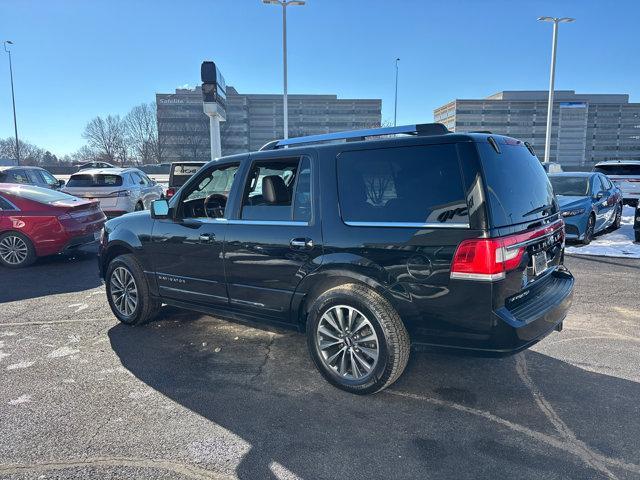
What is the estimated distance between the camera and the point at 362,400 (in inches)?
131

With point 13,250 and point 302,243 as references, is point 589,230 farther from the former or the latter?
point 13,250

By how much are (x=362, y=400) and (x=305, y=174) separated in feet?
5.88

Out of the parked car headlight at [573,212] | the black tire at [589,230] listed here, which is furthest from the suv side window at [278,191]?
the black tire at [589,230]

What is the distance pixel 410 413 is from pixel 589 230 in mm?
8295

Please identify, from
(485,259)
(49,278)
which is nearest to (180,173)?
(49,278)

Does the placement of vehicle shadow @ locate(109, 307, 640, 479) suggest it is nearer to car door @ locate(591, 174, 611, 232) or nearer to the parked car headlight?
the parked car headlight

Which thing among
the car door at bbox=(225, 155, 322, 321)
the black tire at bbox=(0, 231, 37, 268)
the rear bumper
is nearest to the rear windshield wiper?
the rear bumper

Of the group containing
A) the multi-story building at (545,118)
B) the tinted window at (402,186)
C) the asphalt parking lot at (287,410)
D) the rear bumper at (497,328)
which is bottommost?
the asphalt parking lot at (287,410)

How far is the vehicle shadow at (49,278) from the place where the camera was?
650 cm

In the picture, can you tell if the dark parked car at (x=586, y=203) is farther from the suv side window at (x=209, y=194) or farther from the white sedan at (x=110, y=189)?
the white sedan at (x=110, y=189)

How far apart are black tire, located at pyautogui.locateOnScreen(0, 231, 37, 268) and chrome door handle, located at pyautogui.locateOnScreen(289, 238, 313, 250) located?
21.2 feet

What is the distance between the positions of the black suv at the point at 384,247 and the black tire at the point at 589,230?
6.54 metres

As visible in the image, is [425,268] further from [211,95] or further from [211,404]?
[211,95]

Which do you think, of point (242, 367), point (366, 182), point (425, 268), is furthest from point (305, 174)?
point (242, 367)
